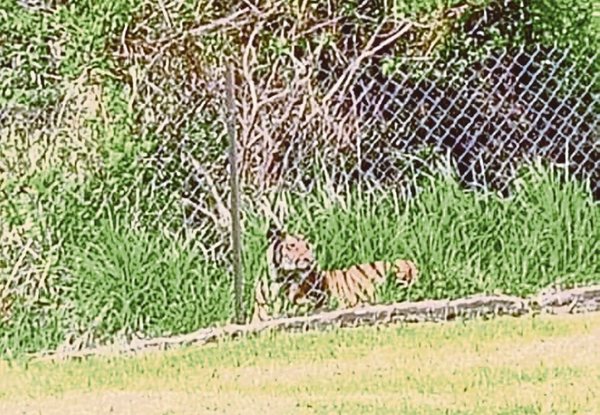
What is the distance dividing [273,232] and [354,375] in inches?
53.6

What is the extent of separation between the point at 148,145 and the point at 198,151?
0.84ft

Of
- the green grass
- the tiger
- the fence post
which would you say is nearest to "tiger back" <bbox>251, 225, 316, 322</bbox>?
the tiger

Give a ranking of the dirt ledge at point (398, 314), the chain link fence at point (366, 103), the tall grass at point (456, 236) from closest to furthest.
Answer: the dirt ledge at point (398, 314) → the tall grass at point (456, 236) → the chain link fence at point (366, 103)

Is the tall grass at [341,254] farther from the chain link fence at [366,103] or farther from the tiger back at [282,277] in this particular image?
the chain link fence at [366,103]

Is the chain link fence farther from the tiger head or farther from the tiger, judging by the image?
the tiger

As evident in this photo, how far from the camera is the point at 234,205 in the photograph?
6.95m

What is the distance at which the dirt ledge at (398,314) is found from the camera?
664 cm

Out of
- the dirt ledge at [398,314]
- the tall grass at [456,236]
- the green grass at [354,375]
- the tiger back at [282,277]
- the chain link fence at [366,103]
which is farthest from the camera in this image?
the chain link fence at [366,103]

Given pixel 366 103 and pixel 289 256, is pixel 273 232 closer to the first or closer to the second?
pixel 289 256

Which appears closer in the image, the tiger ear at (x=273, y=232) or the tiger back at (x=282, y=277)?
the tiger back at (x=282, y=277)

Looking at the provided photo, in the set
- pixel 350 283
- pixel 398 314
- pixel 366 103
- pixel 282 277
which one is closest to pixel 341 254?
pixel 350 283

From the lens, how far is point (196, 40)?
7.37 meters

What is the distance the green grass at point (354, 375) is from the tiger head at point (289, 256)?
0.39 m

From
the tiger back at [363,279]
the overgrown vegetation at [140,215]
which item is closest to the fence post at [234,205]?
the overgrown vegetation at [140,215]
